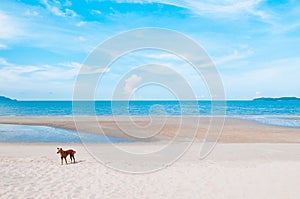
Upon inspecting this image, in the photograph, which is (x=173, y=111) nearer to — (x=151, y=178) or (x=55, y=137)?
(x=55, y=137)

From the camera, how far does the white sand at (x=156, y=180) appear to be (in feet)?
25.3

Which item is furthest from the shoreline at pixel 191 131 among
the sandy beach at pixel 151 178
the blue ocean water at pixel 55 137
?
the sandy beach at pixel 151 178

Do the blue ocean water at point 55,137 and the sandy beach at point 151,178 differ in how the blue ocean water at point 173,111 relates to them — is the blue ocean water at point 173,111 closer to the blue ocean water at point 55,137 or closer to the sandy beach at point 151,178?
the blue ocean water at point 55,137

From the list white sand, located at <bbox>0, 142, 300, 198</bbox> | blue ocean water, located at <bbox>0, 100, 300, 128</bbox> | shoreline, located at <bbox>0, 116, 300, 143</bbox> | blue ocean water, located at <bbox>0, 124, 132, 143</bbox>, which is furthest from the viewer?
blue ocean water, located at <bbox>0, 100, 300, 128</bbox>

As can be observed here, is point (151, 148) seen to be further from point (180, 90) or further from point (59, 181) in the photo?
point (59, 181)

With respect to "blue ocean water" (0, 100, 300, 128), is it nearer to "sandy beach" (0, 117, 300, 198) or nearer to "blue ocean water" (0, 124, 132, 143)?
"blue ocean water" (0, 124, 132, 143)

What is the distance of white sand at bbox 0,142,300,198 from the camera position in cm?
771

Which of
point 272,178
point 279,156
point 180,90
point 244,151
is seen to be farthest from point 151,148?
point 272,178

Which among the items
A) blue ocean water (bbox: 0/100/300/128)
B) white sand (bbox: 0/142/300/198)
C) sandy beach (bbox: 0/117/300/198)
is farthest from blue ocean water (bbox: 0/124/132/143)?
blue ocean water (bbox: 0/100/300/128)

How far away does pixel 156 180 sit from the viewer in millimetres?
9055

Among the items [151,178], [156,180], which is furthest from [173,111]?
[156,180]

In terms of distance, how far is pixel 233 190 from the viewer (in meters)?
8.15

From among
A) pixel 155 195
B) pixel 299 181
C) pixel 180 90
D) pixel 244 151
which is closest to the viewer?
pixel 155 195

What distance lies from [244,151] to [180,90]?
15.2 feet
